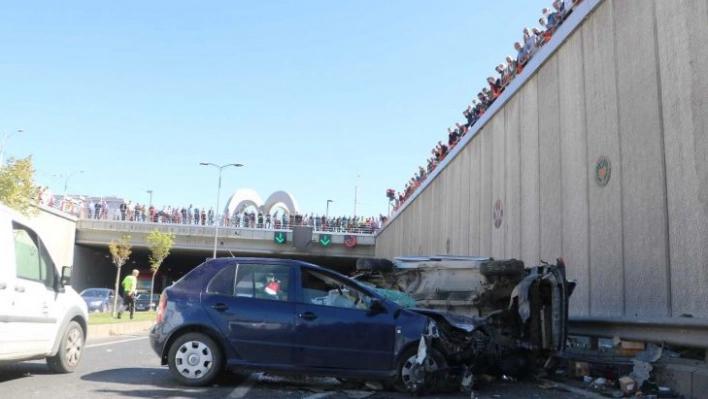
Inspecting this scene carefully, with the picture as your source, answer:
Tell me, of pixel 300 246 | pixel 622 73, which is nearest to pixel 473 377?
pixel 622 73

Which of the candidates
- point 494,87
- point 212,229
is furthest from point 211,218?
point 494,87

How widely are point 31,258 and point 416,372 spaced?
459cm

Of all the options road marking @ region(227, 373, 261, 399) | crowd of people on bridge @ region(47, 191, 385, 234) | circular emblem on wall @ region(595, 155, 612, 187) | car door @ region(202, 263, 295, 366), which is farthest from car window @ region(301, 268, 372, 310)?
crowd of people on bridge @ region(47, 191, 385, 234)

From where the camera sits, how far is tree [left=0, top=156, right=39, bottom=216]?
19.5 metres

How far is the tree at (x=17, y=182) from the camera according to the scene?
19516 millimetres

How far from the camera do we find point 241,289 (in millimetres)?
7172

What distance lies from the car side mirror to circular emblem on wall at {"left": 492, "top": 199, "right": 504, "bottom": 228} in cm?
857

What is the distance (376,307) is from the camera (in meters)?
7.04

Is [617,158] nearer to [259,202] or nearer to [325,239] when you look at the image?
[325,239]

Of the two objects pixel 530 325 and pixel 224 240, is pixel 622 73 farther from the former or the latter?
pixel 224 240

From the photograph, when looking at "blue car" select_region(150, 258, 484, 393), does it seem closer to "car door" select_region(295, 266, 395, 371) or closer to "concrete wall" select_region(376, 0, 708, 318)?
"car door" select_region(295, 266, 395, 371)

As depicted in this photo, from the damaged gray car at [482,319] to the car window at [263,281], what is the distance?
1676mm

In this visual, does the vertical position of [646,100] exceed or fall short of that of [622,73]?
it falls short

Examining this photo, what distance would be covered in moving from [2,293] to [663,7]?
8.84 metres
